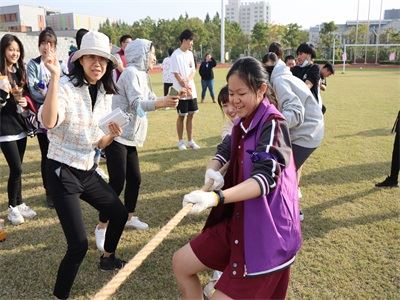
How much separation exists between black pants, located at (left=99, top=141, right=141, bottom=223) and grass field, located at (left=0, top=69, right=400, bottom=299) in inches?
18.2

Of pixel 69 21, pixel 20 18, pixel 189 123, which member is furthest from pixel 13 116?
pixel 69 21

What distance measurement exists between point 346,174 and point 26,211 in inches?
184

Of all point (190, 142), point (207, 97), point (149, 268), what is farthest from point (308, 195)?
point (207, 97)

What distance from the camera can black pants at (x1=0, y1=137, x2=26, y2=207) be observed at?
167 inches

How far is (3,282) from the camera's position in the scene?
10.6 feet

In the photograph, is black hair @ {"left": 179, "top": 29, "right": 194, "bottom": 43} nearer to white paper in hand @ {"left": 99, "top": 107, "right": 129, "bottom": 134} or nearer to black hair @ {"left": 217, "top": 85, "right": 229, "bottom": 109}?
black hair @ {"left": 217, "top": 85, "right": 229, "bottom": 109}

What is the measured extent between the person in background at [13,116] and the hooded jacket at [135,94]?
4.29 feet

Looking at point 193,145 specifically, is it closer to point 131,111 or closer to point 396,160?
point 396,160

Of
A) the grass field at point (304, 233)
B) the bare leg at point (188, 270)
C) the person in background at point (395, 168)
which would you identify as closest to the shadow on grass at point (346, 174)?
the grass field at point (304, 233)

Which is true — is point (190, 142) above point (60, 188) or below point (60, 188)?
below

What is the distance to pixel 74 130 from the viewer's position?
106 inches

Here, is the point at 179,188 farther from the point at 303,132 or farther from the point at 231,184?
the point at 231,184

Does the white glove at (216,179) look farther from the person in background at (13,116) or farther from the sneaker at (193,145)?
the sneaker at (193,145)

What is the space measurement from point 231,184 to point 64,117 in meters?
1.24
